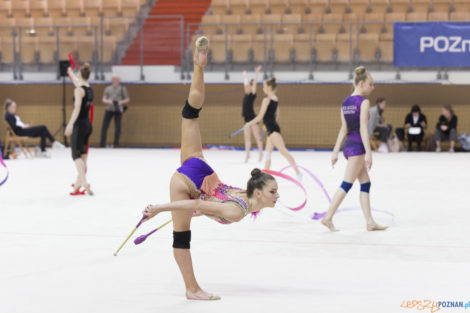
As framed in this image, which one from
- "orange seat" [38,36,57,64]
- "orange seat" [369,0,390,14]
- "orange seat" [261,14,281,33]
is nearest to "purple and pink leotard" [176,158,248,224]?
"orange seat" [261,14,281,33]

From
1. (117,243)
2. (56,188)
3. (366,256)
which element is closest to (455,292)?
(366,256)

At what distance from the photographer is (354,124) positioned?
716 cm

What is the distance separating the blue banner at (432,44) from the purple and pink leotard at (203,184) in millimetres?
13733

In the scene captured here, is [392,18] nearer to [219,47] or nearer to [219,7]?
[219,47]

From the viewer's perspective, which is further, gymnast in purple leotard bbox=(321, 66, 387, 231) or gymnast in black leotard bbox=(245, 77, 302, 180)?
gymnast in black leotard bbox=(245, 77, 302, 180)

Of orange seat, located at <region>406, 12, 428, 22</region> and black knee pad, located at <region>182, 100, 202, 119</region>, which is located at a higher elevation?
orange seat, located at <region>406, 12, 428, 22</region>

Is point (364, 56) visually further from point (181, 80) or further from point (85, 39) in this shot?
point (85, 39)

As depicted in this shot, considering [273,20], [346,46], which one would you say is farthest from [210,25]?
[346,46]

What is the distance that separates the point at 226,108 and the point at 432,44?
6.06 metres

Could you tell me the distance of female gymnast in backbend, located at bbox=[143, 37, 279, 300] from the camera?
13.8 ft

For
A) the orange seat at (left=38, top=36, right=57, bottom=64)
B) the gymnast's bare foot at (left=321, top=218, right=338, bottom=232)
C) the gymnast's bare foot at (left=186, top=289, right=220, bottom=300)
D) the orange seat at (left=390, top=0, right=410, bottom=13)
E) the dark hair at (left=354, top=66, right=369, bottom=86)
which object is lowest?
the gymnast's bare foot at (left=321, top=218, right=338, bottom=232)

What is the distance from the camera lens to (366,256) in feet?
19.4

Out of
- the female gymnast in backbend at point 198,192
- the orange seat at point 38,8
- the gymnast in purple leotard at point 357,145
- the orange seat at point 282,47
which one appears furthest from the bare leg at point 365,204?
the orange seat at point 38,8

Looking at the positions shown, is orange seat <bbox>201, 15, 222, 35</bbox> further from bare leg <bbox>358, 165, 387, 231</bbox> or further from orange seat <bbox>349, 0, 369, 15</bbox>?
bare leg <bbox>358, 165, 387, 231</bbox>
